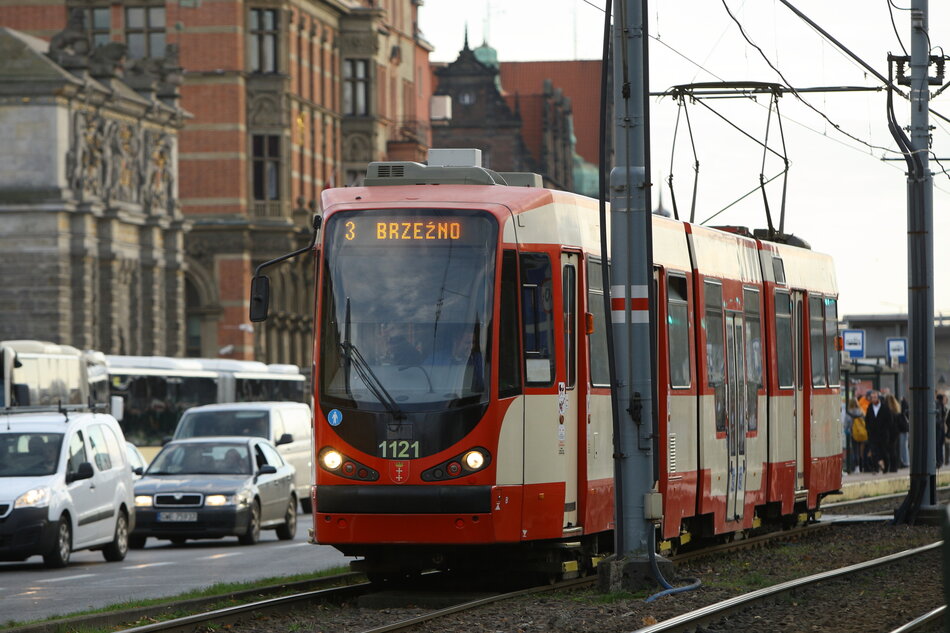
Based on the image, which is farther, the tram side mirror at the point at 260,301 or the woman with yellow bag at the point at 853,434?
the woman with yellow bag at the point at 853,434

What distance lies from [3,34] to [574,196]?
4898cm

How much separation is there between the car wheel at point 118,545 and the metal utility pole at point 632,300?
11007 millimetres

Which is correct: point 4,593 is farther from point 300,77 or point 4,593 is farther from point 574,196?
point 300,77

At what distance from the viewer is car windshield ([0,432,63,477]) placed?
25.2 metres

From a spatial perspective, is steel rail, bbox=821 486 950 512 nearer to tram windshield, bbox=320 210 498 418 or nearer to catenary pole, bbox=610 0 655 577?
catenary pole, bbox=610 0 655 577

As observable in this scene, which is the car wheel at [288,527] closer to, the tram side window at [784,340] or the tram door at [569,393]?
the tram side window at [784,340]

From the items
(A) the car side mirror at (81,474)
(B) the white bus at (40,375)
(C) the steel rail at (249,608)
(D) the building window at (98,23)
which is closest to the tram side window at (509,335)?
(C) the steel rail at (249,608)

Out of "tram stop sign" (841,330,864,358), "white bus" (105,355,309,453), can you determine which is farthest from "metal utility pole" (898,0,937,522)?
"white bus" (105,355,309,453)

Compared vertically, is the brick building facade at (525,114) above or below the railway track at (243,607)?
above

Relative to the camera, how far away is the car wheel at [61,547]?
24797 mm

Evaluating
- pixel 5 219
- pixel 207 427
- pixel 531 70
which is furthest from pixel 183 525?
pixel 531 70

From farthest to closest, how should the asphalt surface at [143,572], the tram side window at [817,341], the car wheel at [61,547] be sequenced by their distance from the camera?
the tram side window at [817,341], the car wheel at [61,547], the asphalt surface at [143,572]

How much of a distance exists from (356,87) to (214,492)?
62.7 metres

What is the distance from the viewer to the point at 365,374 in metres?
17.0
